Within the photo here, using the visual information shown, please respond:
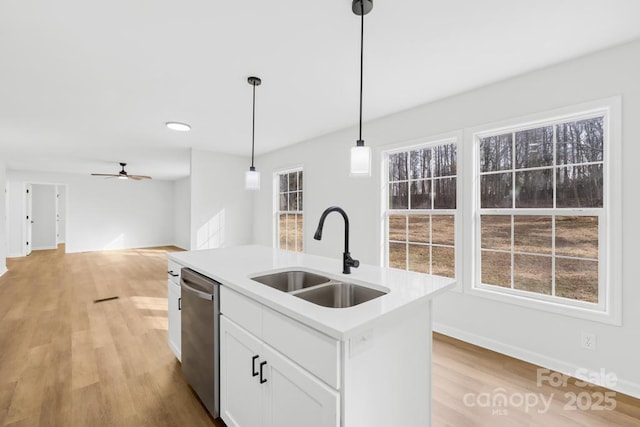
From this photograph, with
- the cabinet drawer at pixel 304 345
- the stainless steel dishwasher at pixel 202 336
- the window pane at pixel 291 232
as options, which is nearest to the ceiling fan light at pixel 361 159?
the cabinet drawer at pixel 304 345

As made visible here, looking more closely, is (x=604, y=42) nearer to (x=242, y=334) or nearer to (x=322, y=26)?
(x=322, y=26)

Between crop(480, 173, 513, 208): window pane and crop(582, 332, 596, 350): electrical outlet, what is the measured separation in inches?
44.2

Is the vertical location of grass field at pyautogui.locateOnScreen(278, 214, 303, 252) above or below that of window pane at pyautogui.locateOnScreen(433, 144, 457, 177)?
below

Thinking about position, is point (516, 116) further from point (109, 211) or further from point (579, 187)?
point (109, 211)

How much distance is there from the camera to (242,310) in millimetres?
1444

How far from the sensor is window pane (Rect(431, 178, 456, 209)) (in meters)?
2.94

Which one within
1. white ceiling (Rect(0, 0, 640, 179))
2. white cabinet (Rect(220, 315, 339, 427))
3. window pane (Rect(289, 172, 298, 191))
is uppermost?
white ceiling (Rect(0, 0, 640, 179))

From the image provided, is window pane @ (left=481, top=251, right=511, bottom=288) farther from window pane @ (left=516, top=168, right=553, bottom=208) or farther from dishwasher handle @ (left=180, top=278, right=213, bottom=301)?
dishwasher handle @ (left=180, top=278, right=213, bottom=301)

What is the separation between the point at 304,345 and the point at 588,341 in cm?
238

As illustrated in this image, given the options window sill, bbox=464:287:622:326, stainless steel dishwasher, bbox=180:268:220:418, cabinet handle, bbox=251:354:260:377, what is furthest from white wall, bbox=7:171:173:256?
window sill, bbox=464:287:622:326

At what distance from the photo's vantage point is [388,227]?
347 cm

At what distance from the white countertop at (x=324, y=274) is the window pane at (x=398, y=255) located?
59.1 inches

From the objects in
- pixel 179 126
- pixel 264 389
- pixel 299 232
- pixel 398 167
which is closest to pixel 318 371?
pixel 264 389

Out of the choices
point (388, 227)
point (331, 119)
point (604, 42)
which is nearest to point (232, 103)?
point (331, 119)
